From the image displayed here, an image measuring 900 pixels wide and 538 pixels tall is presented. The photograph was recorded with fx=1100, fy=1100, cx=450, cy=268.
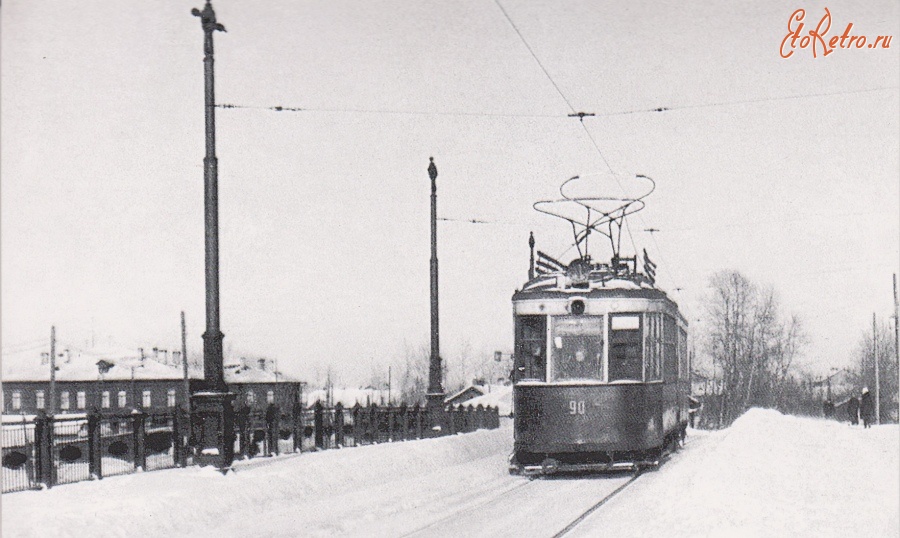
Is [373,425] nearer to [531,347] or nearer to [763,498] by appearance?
[531,347]

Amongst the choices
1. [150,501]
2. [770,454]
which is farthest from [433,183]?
[150,501]

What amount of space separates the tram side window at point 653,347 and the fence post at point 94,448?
793 cm

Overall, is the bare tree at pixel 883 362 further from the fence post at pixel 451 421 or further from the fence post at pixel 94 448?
the fence post at pixel 94 448

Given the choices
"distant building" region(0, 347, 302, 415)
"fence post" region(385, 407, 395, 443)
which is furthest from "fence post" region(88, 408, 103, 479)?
"distant building" region(0, 347, 302, 415)

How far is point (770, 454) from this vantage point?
18203 millimetres

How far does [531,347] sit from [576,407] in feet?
3.75

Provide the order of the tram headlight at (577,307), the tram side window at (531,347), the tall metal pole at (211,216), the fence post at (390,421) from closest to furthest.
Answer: the tall metal pole at (211,216), the tram headlight at (577,307), the tram side window at (531,347), the fence post at (390,421)

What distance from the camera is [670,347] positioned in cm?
1942

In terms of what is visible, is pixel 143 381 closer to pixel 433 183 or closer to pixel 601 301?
pixel 433 183

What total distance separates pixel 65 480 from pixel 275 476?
276 centimetres

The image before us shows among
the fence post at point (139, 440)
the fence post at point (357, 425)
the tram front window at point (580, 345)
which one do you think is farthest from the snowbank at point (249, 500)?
the fence post at point (357, 425)

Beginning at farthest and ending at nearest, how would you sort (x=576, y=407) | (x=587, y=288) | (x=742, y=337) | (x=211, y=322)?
(x=742, y=337) < (x=587, y=288) < (x=576, y=407) < (x=211, y=322)

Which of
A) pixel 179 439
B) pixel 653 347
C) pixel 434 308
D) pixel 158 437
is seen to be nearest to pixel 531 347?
pixel 653 347

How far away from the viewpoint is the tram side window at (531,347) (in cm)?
1659
